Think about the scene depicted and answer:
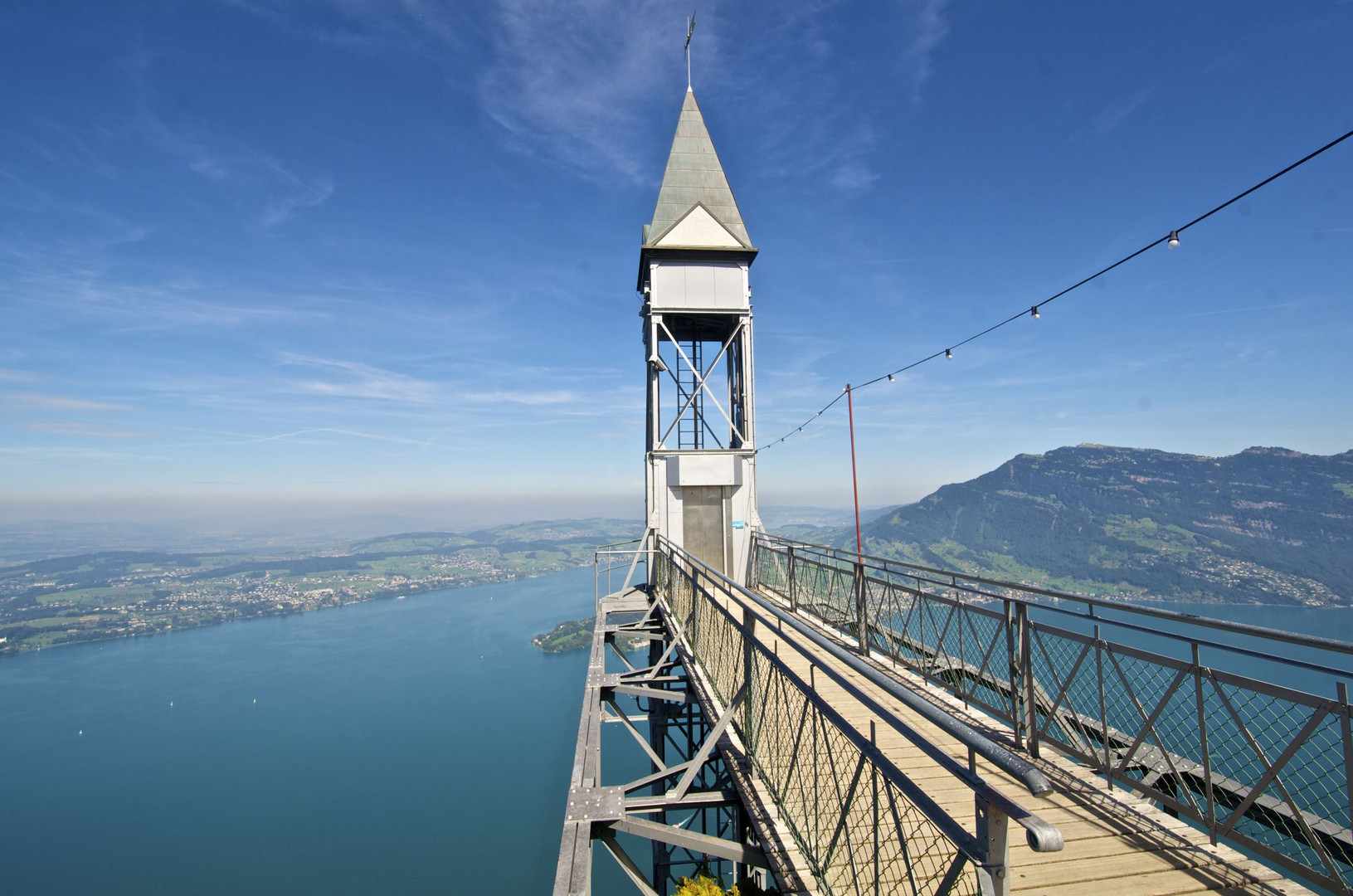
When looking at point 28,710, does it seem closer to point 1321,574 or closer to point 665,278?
point 665,278

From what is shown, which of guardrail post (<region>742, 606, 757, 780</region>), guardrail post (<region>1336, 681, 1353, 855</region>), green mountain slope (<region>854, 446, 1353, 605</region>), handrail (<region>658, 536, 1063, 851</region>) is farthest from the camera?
green mountain slope (<region>854, 446, 1353, 605</region>)

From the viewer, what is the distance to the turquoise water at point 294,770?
63.4 metres

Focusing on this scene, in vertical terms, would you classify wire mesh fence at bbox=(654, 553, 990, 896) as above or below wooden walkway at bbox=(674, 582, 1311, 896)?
above

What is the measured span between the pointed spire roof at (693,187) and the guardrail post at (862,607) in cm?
890

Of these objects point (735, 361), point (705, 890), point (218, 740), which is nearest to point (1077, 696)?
point (705, 890)

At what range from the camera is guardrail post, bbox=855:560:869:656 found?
28.6 ft

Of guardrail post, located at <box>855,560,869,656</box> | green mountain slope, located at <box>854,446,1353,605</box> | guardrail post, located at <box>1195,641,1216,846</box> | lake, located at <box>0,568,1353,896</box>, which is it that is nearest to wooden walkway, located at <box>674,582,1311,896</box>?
guardrail post, located at <box>1195,641,1216,846</box>

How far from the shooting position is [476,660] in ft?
371

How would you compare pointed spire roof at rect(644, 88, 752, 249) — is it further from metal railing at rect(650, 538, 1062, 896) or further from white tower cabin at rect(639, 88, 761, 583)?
metal railing at rect(650, 538, 1062, 896)

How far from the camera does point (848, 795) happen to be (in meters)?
3.41

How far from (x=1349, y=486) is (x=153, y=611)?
325 m

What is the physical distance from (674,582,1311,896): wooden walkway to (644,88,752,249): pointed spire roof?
12302mm

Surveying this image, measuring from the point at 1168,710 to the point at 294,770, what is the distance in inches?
4039

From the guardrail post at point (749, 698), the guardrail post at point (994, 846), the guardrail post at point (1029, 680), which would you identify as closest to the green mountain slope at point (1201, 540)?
the guardrail post at point (1029, 680)
